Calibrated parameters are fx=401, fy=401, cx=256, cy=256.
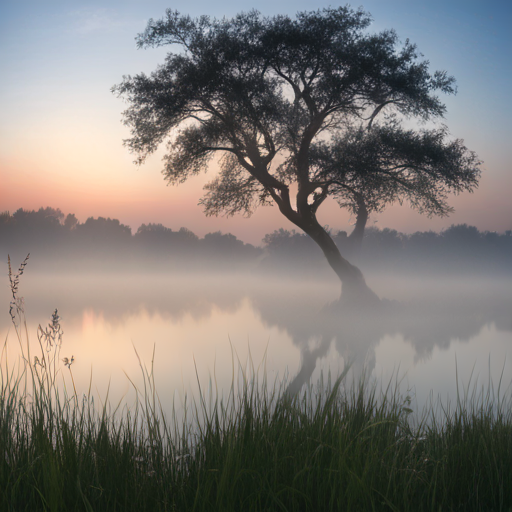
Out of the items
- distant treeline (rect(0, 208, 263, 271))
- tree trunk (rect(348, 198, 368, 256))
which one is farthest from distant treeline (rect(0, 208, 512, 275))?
tree trunk (rect(348, 198, 368, 256))

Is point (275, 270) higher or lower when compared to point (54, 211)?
lower

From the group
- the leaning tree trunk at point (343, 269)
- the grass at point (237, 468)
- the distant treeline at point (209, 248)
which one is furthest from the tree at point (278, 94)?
the distant treeline at point (209, 248)

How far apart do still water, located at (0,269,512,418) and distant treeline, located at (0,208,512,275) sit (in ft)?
52.3

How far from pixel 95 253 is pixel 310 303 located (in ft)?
88.9

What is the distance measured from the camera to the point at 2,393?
2943 mm

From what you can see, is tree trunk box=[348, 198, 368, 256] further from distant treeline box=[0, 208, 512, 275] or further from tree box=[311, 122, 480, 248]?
distant treeline box=[0, 208, 512, 275]

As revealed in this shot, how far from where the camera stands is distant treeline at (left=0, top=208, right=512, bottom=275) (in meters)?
35.1

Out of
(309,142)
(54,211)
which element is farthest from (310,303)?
(54,211)

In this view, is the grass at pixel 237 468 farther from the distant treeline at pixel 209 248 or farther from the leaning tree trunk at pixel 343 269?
the distant treeline at pixel 209 248

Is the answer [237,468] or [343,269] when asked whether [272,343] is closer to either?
[237,468]

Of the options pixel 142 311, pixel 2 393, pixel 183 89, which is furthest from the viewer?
pixel 142 311

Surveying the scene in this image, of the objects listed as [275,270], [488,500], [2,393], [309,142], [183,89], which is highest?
[183,89]

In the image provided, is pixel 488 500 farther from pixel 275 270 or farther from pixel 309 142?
pixel 275 270

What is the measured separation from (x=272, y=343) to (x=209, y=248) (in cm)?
3209
